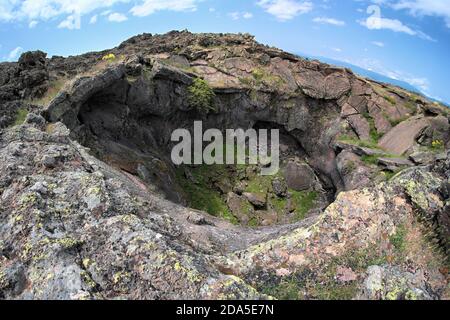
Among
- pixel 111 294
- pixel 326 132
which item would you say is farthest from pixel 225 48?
pixel 111 294

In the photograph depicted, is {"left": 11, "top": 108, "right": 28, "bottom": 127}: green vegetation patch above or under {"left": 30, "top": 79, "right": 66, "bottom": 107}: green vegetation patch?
under

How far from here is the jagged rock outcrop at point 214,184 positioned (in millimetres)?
8133

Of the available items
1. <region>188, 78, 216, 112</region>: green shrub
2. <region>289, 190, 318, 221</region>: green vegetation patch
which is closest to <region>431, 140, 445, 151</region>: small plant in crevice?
<region>289, 190, 318, 221</region>: green vegetation patch

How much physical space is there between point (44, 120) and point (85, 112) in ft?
19.5

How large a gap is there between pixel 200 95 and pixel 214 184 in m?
7.82

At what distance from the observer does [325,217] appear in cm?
992

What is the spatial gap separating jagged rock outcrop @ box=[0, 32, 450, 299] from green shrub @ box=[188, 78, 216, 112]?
21 cm

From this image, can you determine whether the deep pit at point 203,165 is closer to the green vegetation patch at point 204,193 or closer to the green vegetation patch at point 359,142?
the green vegetation patch at point 204,193

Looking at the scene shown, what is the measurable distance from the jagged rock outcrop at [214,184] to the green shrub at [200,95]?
0.68ft

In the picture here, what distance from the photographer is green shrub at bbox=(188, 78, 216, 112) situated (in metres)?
32.7

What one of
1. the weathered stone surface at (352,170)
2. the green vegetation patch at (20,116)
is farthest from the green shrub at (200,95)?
the green vegetation patch at (20,116)

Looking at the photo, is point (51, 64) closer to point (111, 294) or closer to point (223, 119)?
point (223, 119)

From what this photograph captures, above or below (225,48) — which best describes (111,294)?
below

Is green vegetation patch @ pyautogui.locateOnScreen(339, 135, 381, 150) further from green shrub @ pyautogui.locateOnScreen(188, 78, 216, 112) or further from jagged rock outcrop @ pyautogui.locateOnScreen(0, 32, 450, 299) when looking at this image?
green shrub @ pyautogui.locateOnScreen(188, 78, 216, 112)
